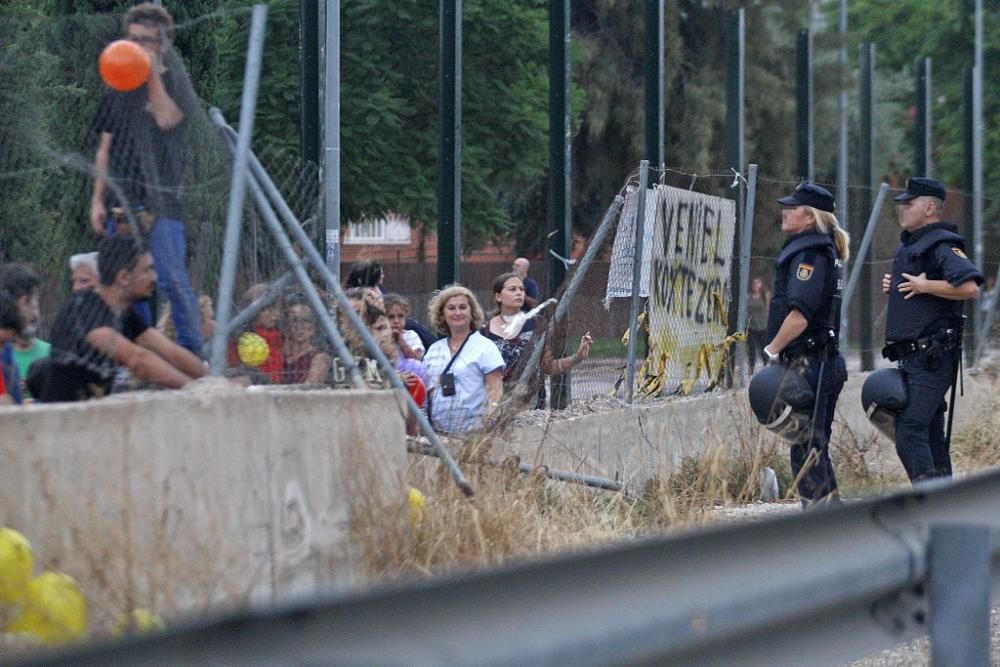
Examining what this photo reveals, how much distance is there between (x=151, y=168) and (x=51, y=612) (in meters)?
1.86

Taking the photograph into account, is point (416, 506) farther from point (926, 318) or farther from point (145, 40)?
point (926, 318)

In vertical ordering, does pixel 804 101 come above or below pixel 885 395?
above

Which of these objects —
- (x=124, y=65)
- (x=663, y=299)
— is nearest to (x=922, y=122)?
(x=663, y=299)

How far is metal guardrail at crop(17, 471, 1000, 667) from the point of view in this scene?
94.2 inches

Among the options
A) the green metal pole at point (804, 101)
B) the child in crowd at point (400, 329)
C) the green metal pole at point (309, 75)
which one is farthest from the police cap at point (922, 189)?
the green metal pole at point (804, 101)

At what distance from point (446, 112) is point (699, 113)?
79.7 ft

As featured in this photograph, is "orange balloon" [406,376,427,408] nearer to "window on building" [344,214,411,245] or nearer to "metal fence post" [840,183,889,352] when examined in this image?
"metal fence post" [840,183,889,352]

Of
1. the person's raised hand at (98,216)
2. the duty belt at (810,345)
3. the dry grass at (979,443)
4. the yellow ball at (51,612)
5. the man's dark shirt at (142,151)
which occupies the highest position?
the man's dark shirt at (142,151)

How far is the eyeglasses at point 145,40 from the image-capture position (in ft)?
20.0

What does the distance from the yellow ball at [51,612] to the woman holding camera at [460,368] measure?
138 inches

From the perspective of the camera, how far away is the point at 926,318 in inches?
336

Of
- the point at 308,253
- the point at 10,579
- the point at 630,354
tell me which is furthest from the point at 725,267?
the point at 10,579

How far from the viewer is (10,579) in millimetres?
4816

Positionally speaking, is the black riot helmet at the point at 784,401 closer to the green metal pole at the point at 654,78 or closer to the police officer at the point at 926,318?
the police officer at the point at 926,318
